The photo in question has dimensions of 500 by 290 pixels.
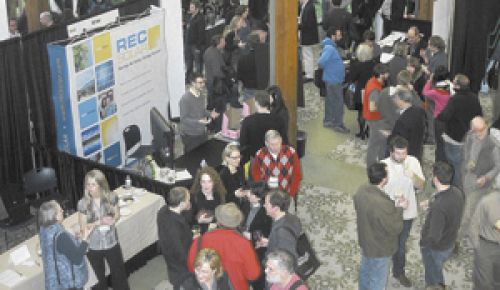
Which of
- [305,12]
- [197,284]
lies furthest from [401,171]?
[305,12]

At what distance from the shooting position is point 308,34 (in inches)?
454

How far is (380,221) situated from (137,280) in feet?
8.04

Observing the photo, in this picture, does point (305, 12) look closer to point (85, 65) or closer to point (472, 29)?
point (472, 29)

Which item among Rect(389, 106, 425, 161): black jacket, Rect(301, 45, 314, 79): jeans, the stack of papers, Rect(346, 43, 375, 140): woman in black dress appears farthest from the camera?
Rect(301, 45, 314, 79): jeans

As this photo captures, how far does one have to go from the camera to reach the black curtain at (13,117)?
302 inches

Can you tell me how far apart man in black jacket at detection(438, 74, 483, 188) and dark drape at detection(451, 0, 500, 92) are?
135 inches

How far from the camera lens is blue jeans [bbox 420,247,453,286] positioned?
5.79 m

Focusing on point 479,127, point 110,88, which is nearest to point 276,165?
point 479,127

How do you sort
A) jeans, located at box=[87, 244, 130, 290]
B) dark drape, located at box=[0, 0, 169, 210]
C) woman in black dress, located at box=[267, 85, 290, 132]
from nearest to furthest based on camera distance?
jeans, located at box=[87, 244, 130, 290] < woman in black dress, located at box=[267, 85, 290, 132] < dark drape, located at box=[0, 0, 169, 210]

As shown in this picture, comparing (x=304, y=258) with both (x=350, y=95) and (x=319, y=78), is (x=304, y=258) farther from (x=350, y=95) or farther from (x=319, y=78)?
(x=319, y=78)

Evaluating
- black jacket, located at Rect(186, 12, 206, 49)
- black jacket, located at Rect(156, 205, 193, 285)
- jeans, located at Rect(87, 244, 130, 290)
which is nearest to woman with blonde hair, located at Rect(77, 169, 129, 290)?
jeans, located at Rect(87, 244, 130, 290)

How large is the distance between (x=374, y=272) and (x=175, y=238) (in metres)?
1.62

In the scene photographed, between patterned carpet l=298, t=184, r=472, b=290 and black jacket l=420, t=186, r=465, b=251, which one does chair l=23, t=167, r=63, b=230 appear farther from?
black jacket l=420, t=186, r=465, b=251

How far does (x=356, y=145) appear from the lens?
9508mm
